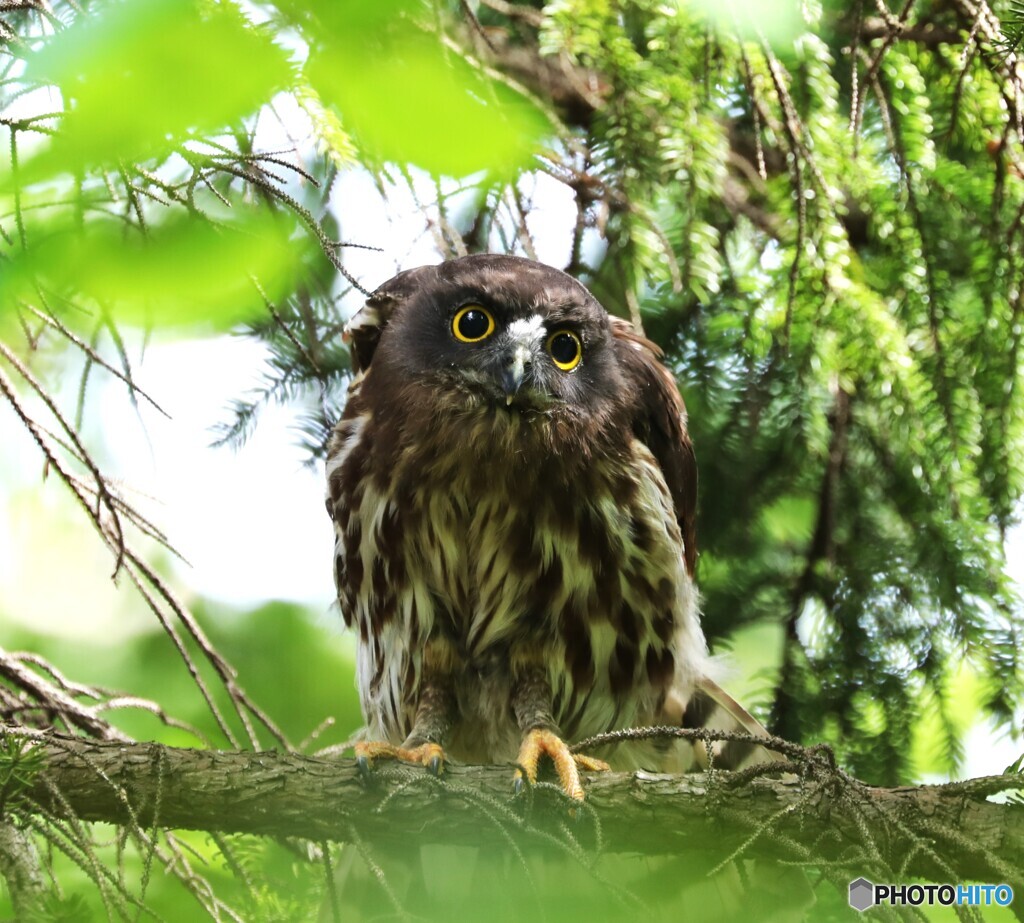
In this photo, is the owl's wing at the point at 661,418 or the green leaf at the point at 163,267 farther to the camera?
the owl's wing at the point at 661,418

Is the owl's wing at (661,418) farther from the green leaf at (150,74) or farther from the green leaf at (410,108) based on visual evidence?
the green leaf at (150,74)

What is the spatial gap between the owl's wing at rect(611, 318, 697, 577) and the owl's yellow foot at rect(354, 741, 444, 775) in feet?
3.24

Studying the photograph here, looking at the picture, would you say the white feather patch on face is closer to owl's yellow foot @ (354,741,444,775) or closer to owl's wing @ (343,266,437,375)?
owl's wing @ (343,266,437,375)

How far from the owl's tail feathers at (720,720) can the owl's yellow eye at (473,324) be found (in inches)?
47.2

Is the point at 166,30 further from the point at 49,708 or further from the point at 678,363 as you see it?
the point at 678,363

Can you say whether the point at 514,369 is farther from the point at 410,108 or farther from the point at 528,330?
the point at 410,108

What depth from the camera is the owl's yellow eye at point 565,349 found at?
2.95 metres

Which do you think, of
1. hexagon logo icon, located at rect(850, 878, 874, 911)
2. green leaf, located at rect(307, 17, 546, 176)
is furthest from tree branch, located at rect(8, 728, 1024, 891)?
green leaf, located at rect(307, 17, 546, 176)

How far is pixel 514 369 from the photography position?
9.12 ft

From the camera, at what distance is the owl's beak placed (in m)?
2.77

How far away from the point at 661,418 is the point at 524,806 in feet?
3.96

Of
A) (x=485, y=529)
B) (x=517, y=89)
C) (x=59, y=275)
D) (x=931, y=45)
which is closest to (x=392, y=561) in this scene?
(x=485, y=529)

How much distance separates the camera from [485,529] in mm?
2891

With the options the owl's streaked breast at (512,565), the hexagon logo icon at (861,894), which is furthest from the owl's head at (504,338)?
the hexagon logo icon at (861,894)
